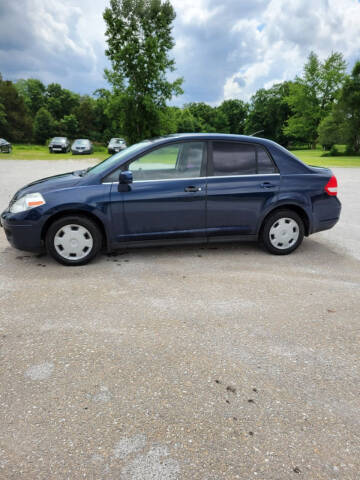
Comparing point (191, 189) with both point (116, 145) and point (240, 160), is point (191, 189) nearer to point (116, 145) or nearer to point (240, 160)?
point (240, 160)

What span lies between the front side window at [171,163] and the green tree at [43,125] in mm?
63866

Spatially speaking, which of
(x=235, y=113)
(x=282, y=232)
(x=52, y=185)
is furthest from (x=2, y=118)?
(x=282, y=232)

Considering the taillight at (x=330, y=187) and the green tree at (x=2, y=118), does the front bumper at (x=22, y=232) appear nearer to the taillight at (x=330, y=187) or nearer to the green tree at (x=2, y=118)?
the taillight at (x=330, y=187)

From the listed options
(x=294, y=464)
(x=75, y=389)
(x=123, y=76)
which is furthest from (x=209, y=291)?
(x=123, y=76)

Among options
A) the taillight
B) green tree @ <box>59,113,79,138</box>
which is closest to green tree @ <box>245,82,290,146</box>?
green tree @ <box>59,113,79,138</box>

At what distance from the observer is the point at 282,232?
5.32 m

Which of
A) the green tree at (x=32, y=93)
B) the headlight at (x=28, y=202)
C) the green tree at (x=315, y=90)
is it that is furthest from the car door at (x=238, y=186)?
the green tree at (x=32, y=93)

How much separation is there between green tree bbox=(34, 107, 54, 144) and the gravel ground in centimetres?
6419

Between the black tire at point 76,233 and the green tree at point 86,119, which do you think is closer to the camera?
the black tire at point 76,233

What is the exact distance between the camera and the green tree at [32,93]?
77.4 metres

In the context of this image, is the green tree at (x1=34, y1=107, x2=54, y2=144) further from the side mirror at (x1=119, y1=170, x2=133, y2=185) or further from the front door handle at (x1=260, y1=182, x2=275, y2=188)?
the front door handle at (x1=260, y1=182, x2=275, y2=188)

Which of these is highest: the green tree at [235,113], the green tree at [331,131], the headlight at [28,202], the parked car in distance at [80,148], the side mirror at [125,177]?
the green tree at [235,113]

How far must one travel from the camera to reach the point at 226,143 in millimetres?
5113

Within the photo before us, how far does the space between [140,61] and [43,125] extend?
1500 inches
